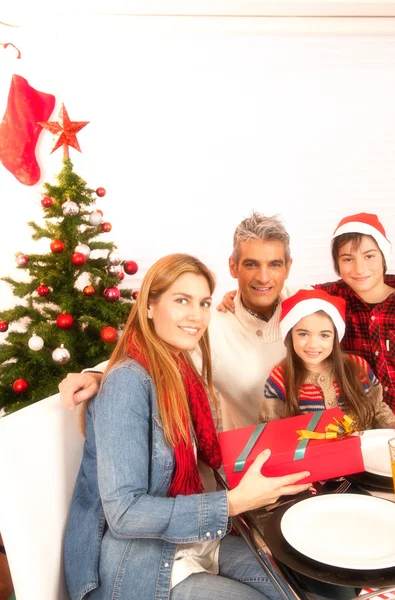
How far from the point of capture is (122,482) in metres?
1.28

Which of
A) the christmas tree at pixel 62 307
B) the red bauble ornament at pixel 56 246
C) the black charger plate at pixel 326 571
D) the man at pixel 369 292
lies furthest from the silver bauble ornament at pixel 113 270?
the black charger plate at pixel 326 571

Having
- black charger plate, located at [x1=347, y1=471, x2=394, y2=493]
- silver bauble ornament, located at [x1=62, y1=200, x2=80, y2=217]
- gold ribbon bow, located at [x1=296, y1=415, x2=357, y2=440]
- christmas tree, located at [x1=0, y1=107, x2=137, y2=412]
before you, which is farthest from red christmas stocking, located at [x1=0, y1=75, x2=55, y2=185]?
black charger plate, located at [x1=347, y1=471, x2=394, y2=493]

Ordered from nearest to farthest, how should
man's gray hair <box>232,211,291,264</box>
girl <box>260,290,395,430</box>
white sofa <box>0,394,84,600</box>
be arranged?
1. white sofa <box>0,394,84,600</box>
2. girl <box>260,290,395,430</box>
3. man's gray hair <box>232,211,291,264</box>

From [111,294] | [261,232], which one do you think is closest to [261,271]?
[261,232]

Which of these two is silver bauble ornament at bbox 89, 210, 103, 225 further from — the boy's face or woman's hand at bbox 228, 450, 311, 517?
woman's hand at bbox 228, 450, 311, 517

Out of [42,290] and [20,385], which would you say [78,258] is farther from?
[20,385]

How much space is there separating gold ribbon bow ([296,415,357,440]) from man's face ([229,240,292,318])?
0.89 m

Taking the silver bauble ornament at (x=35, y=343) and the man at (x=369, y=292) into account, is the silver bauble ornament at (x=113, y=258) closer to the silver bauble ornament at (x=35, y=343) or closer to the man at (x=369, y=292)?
the silver bauble ornament at (x=35, y=343)

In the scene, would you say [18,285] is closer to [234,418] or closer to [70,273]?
[70,273]

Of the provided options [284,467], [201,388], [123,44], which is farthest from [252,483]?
[123,44]

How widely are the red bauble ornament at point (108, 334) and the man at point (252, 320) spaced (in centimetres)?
42

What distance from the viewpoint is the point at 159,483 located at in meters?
1.42

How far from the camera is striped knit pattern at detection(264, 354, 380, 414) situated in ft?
6.17

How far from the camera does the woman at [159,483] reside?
1.28 metres
